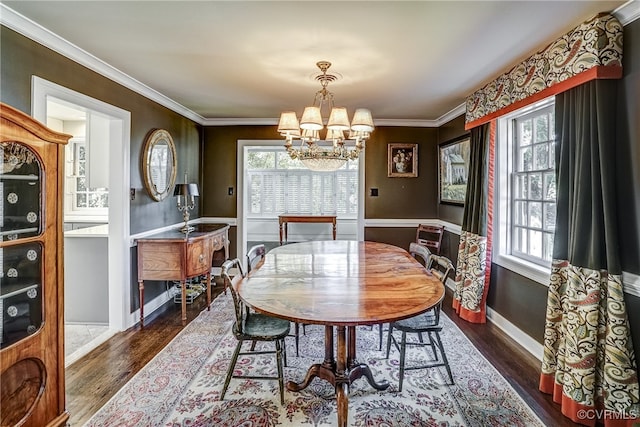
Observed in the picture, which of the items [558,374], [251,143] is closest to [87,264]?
[251,143]

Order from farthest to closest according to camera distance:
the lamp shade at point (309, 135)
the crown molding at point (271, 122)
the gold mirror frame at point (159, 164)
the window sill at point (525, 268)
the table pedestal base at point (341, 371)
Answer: the crown molding at point (271, 122), the gold mirror frame at point (159, 164), the lamp shade at point (309, 135), the window sill at point (525, 268), the table pedestal base at point (341, 371)

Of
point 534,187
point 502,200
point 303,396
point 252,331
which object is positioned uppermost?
point 534,187

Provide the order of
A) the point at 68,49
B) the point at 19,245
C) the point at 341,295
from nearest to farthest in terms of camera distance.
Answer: the point at 19,245, the point at 341,295, the point at 68,49

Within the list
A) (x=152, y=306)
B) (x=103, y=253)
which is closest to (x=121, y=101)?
(x=103, y=253)

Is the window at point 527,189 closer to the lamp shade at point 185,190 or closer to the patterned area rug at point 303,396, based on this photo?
the patterned area rug at point 303,396

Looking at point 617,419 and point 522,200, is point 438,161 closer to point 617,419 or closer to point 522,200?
point 522,200

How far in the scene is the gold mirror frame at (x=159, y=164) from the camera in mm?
3598

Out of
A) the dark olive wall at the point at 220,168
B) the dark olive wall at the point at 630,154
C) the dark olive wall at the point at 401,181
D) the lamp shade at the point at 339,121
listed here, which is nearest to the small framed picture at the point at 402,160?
the dark olive wall at the point at 401,181

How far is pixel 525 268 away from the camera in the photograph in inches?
115

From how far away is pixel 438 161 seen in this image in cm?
502

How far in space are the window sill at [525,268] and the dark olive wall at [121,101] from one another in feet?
11.9

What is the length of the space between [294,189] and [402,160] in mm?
3961

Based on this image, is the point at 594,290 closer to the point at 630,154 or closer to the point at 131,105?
the point at 630,154

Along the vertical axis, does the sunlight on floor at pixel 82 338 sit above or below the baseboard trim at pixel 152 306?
below
